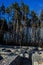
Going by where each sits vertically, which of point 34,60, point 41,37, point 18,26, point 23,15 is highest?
point 23,15

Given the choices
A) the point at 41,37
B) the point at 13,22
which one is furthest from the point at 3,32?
the point at 41,37

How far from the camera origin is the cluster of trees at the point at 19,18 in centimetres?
1711

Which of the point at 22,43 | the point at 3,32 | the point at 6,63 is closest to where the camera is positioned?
the point at 6,63

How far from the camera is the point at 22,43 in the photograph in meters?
15.8

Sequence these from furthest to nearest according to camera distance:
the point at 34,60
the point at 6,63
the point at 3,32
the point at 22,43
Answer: the point at 3,32 < the point at 22,43 < the point at 34,60 < the point at 6,63

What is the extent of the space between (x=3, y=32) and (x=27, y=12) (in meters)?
2.99

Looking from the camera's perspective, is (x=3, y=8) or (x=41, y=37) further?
→ (x=3, y=8)

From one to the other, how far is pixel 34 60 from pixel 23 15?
11.6 m

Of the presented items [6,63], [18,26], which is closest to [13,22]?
[18,26]

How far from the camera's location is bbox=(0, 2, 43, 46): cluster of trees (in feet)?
56.1

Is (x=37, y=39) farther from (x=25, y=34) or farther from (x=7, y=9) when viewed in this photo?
(x=7, y=9)

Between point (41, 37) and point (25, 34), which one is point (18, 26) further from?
point (41, 37)

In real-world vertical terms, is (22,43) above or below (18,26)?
below

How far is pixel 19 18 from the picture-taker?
682 inches
